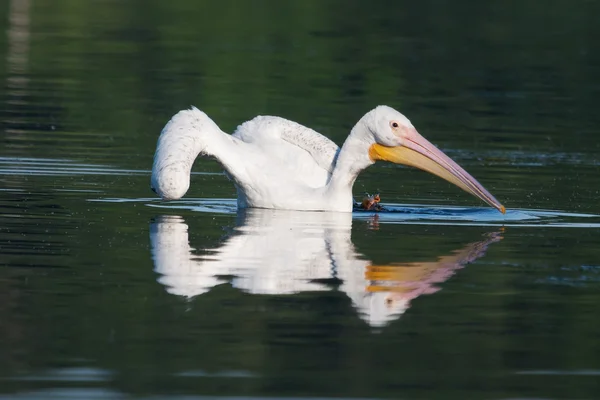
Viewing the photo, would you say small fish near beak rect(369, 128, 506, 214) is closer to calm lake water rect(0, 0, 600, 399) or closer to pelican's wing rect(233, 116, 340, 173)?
calm lake water rect(0, 0, 600, 399)

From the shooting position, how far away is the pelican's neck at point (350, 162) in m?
11.9

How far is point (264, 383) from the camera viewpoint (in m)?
6.59

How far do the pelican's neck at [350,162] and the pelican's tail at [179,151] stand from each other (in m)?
1.00

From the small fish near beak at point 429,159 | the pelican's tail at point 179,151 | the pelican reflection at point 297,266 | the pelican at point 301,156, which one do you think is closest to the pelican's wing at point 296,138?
the pelican at point 301,156

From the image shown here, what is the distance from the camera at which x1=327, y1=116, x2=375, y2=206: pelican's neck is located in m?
11.9

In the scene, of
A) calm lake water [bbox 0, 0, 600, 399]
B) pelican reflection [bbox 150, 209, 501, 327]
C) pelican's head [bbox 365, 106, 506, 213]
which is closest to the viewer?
calm lake water [bbox 0, 0, 600, 399]

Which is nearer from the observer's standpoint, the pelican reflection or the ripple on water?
the pelican reflection

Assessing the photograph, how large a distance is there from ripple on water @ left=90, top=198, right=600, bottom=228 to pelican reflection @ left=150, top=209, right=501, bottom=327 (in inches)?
25.5

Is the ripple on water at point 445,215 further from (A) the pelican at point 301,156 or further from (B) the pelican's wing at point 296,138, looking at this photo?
(B) the pelican's wing at point 296,138

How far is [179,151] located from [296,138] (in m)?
1.28

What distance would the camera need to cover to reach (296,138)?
1228 cm

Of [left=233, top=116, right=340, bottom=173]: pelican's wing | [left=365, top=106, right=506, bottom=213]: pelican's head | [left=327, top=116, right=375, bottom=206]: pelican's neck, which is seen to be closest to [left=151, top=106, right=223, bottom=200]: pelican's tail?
[left=233, top=116, right=340, bottom=173]: pelican's wing

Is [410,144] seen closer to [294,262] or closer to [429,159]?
[429,159]

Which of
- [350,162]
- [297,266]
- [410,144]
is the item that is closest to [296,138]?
[350,162]
